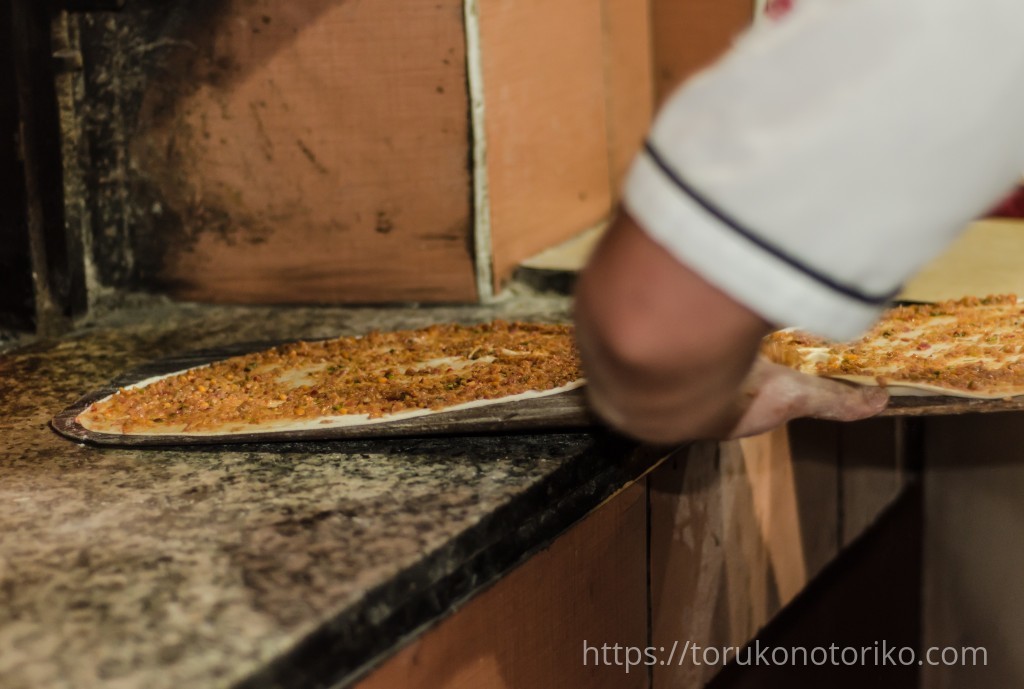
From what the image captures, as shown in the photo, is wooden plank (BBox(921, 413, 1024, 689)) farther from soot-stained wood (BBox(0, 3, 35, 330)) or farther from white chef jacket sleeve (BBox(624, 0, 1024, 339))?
soot-stained wood (BBox(0, 3, 35, 330))

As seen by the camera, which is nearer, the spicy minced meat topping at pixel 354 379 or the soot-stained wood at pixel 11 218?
the spicy minced meat topping at pixel 354 379

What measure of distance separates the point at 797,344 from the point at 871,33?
1.17 meters

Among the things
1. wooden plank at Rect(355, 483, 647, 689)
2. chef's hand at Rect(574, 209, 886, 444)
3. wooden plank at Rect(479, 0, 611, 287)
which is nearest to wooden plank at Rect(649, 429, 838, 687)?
wooden plank at Rect(355, 483, 647, 689)

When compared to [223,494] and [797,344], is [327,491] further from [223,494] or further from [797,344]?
[797,344]

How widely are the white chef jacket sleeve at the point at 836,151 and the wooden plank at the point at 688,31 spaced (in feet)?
7.19

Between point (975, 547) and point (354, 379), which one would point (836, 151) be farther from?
point (975, 547)

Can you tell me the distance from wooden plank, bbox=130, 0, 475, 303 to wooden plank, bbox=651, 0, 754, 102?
0.90 metres

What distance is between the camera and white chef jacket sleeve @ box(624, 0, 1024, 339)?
0.61 metres

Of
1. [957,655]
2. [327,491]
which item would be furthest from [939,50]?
[957,655]

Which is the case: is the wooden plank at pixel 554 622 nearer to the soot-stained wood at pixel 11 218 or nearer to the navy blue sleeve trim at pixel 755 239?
the navy blue sleeve trim at pixel 755 239

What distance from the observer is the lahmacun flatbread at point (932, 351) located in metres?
1.48

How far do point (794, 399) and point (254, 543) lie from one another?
2.14 ft

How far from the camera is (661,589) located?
162 cm

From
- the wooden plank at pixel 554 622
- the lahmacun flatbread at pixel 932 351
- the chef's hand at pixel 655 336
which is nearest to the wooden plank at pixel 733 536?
the wooden plank at pixel 554 622
